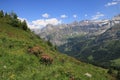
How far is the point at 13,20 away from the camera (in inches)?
4114

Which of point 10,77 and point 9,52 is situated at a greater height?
point 9,52

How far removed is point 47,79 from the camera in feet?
85.3

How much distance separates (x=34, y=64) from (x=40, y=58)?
2485 mm

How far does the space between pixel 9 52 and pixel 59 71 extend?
901cm

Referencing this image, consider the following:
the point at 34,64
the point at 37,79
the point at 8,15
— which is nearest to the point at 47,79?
the point at 37,79

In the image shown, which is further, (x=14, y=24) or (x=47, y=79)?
(x=14, y=24)

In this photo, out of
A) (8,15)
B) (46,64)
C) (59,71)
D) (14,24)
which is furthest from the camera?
(8,15)

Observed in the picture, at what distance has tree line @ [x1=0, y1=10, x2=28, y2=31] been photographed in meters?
95.7

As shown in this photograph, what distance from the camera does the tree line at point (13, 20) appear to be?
314ft

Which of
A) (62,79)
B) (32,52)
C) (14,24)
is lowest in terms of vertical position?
(62,79)

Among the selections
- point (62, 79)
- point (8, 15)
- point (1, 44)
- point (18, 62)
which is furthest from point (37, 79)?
point (8, 15)

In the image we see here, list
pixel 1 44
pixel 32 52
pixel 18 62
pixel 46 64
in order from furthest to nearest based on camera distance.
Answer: pixel 1 44 < pixel 32 52 < pixel 46 64 < pixel 18 62

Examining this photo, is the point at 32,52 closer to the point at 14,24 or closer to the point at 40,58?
the point at 40,58

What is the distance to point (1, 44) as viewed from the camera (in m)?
38.5
